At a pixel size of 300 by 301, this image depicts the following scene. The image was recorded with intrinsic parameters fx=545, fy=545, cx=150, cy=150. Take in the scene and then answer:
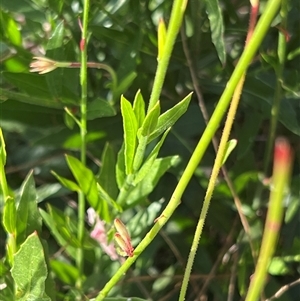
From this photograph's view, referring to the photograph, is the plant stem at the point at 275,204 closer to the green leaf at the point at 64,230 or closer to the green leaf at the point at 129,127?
the green leaf at the point at 129,127

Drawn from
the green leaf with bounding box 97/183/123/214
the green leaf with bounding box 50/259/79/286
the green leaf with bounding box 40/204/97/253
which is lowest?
the green leaf with bounding box 50/259/79/286

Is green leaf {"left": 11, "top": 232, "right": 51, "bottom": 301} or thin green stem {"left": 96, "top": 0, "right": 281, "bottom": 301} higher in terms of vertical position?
thin green stem {"left": 96, "top": 0, "right": 281, "bottom": 301}

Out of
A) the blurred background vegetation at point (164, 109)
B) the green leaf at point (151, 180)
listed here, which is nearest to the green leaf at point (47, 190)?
the blurred background vegetation at point (164, 109)

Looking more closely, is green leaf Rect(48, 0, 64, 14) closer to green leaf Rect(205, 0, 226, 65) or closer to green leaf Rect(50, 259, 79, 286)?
green leaf Rect(205, 0, 226, 65)

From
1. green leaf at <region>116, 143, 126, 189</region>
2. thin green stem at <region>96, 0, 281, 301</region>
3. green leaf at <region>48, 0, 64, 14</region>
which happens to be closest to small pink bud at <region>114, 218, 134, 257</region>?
thin green stem at <region>96, 0, 281, 301</region>

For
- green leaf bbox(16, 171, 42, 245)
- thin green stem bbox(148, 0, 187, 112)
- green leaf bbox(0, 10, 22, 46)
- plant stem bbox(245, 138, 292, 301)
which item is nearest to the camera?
plant stem bbox(245, 138, 292, 301)

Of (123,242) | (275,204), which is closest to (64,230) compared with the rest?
(123,242)

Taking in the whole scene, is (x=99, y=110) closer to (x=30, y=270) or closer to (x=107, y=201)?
(x=107, y=201)
